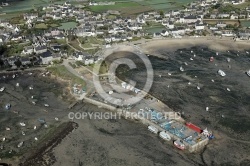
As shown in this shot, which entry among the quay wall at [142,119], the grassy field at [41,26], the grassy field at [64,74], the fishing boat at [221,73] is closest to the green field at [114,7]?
the grassy field at [41,26]

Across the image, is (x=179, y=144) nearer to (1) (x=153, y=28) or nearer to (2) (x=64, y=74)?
(2) (x=64, y=74)

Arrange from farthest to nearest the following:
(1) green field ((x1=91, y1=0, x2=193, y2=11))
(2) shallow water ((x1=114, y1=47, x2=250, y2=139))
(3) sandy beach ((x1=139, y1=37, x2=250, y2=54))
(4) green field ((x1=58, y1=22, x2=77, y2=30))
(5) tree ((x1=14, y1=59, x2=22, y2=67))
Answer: (1) green field ((x1=91, y1=0, x2=193, y2=11)) < (4) green field ((x1=58, y1=22, x2=77, y2=30)) < (3) sandy beach ((x1=139, y1=37, x2=250, y2=54)) < (5) tree ((x1=14, y1=59, x2=22, y2=67)) < (2) shallow water ((x1=114, y1=47, x2=250, y2=139))

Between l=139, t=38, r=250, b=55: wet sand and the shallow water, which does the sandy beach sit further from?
the shallow water

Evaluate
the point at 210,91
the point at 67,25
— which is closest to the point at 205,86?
the point at 210,91

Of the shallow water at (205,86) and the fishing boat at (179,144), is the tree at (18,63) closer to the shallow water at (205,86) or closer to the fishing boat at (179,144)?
the shallow water at (205,86)

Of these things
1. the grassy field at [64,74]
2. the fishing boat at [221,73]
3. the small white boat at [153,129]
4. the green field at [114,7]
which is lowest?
the small white boat at [153,129]

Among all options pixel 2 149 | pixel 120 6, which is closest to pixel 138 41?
pixel 120 6

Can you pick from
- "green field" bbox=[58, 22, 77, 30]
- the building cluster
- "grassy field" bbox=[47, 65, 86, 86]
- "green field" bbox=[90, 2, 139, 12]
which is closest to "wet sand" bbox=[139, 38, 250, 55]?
the building cluster

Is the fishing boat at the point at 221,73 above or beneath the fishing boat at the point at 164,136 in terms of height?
above
